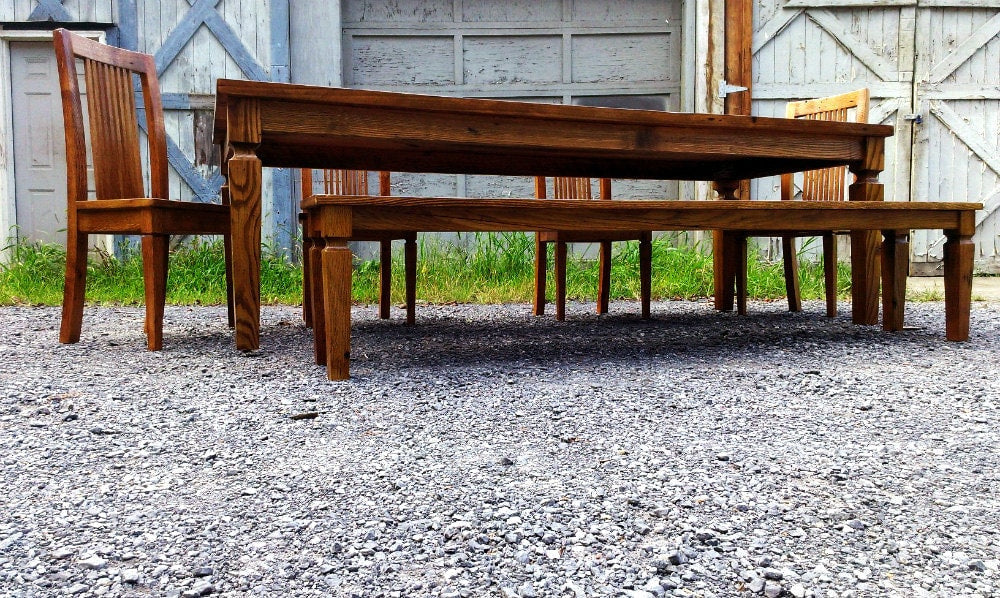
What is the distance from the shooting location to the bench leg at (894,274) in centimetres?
307

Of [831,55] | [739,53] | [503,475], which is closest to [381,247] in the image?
[503,475]

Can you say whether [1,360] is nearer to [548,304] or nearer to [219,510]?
[219,510]

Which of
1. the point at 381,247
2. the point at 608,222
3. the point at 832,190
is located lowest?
the point at 381,247

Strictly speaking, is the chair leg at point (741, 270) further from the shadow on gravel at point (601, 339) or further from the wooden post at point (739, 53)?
the wooden post at point (739, 53)

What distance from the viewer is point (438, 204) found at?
224 centimetres

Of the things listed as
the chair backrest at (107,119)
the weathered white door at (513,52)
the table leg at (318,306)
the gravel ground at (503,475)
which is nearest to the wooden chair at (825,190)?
the gravel ground at (503,475)

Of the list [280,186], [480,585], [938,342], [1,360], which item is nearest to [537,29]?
[280,186]

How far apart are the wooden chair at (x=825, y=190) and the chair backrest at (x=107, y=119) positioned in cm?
272

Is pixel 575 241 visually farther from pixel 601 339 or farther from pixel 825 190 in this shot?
pixel 825 190

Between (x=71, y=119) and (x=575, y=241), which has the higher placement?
(x=71, y=119)

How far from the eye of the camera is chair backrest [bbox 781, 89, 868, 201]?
3.55m

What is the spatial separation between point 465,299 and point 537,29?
7.46ft

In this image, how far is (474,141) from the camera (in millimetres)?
2533

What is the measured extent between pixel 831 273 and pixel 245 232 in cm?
265
